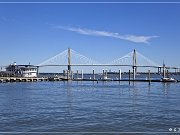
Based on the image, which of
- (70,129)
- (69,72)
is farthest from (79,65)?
(70,129)

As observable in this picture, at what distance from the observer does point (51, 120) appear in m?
26.1

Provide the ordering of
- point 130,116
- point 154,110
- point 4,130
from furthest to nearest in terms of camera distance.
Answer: point 154,110
point 130,116
point 4,130

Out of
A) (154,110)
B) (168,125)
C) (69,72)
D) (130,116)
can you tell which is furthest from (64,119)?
(69,72)

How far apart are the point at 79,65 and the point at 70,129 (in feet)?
429

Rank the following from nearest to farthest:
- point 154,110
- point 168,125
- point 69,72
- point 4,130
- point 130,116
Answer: point 4,130 < point 168,125 < point 130,116 < point 154,110 < point 69,72

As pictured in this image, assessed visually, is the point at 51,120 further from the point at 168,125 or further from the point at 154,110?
the point at 154,110

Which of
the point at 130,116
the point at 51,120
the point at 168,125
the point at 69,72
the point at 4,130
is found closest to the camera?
the point at 4,130

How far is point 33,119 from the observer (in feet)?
87.4

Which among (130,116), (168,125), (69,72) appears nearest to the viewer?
(168,125)

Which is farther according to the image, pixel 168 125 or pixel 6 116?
pixel 6 116

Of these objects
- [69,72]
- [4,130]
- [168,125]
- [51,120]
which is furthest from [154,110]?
[69,72]

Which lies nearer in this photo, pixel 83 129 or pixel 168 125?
pixel 83 129

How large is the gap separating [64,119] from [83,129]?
4034 mm

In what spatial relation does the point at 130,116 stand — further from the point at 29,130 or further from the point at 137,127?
the point at 29,130
